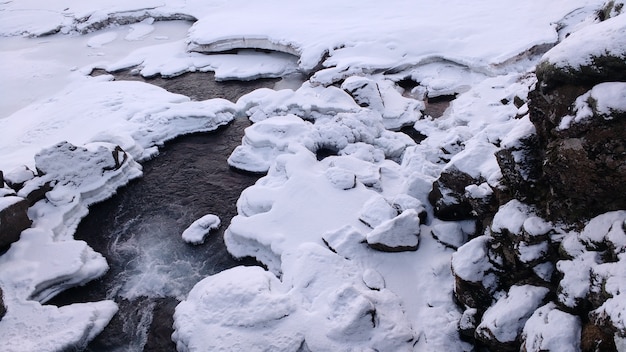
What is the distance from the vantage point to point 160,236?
35.4 ft

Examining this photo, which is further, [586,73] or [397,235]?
[397,235]

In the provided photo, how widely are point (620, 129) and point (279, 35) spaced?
16.4 metres

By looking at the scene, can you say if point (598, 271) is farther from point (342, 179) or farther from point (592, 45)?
point (342, 179)

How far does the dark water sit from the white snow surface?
1.19ft

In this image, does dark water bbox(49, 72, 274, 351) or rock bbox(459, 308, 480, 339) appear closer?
rock bbox(459, 308, 480, 339)

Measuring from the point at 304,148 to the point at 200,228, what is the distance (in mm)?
3607

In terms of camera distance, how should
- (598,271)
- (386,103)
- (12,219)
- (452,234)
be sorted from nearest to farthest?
(598,271) → (452,234) → (12,219) → (386,103)

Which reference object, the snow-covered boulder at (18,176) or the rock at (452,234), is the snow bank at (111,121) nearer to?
the snow-covered boulder at (18,176)

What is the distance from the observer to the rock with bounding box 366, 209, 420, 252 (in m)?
9.11

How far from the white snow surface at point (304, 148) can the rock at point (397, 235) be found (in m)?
0.12

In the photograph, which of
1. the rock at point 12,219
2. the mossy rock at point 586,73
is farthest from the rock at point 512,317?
the rock at point 12,219

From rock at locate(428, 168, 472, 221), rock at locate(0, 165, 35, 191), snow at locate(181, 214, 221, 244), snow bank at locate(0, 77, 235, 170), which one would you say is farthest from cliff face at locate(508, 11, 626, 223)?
rock at locate(0, 165, 35, 191)

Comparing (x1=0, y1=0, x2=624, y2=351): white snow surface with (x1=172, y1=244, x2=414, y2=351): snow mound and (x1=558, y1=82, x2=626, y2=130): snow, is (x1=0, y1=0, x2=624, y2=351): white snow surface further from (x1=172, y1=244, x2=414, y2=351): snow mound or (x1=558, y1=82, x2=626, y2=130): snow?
(x1=558, y1=82, x2=626, y2=130): snow

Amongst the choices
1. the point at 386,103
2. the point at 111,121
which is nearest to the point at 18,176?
the point at 111,121
